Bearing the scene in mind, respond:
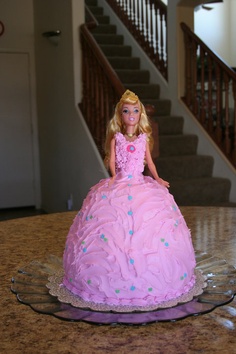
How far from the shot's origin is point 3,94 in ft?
22.9

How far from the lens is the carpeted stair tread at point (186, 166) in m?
5.11

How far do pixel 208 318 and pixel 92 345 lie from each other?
0.24 metres

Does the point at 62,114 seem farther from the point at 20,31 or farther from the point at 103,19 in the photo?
the point at 103,19

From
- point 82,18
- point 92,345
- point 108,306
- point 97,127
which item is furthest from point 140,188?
point 82,18

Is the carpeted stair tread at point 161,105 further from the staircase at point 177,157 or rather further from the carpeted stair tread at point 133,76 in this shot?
the carpeted stair tread at point 133,76

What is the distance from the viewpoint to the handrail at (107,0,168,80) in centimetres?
647

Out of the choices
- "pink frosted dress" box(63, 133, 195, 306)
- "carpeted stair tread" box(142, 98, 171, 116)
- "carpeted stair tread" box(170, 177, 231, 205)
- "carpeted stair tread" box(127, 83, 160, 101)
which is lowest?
"carpeted stair tread" box(170, 177, 231, 205)

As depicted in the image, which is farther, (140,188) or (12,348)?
(140,188)

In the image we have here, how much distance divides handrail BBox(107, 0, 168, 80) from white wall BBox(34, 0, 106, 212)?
1240mm

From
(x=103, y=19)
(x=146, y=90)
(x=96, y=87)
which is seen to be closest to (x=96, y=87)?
(x=96, y=87)

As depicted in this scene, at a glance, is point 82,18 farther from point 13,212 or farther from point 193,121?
point 13,212

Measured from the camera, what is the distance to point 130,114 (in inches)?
46.5

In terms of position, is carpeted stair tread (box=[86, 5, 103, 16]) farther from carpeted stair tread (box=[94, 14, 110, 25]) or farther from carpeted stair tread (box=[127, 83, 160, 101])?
carpeted stair tread (box=[127, 83, 160, 101])

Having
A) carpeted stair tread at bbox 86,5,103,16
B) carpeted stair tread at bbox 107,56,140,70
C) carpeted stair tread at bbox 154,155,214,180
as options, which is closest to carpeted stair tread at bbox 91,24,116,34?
carpeted stair tread at bbox 86,5,103,16
